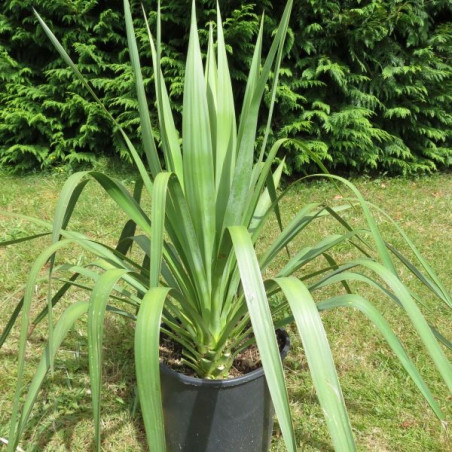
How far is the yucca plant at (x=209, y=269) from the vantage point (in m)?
0.86

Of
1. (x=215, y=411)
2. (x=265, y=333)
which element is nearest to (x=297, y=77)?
(x=215, y=411)

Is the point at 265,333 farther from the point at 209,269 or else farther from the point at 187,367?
the point at 187,367

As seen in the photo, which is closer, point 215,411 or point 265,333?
point 265,333

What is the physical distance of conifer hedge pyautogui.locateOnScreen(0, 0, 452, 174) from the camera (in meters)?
3.61

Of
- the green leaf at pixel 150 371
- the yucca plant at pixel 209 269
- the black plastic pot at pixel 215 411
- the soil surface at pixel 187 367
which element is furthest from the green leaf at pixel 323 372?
the soil surface at pixel 187 367

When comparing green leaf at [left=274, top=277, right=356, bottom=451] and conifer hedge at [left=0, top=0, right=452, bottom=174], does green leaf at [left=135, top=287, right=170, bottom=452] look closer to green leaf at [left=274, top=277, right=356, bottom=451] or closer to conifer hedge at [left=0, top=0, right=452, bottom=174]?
green leaf at [left=274, top=277, right=356, bottom=451]

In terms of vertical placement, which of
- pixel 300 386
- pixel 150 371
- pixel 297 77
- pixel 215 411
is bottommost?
pixel 300 386

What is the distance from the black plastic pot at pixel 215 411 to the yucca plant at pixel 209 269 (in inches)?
3.6

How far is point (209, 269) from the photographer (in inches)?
48.6

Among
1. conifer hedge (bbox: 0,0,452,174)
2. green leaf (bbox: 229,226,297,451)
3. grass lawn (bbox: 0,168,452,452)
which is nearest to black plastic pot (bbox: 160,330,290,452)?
grass lawn (bbox: 0,168,452,452)

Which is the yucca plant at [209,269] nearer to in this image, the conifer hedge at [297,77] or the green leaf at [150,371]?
the green leaf at [150,371]

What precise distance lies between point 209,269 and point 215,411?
1.32 feet

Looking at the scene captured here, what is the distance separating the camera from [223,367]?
1347mm

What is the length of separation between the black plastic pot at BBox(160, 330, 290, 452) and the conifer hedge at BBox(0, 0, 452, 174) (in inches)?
107
